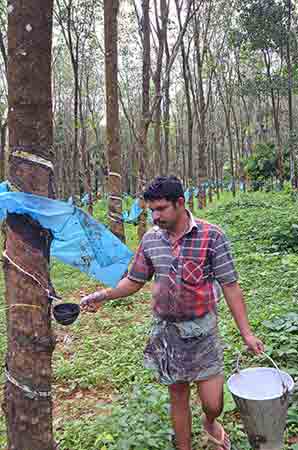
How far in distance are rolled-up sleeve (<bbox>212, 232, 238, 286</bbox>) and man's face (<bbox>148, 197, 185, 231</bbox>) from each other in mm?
264

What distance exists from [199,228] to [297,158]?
16657 mm

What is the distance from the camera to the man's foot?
9.59 ft

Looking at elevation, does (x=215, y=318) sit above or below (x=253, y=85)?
below

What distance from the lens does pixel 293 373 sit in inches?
140

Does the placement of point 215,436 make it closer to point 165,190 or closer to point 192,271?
point 192,271

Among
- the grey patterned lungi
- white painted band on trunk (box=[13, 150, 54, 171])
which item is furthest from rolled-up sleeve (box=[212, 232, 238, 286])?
white painted band on trunk (box=[13, 150, 54, 171])

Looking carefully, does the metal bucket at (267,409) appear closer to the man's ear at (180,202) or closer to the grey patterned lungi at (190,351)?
the grey patterned lungi at (190,351)

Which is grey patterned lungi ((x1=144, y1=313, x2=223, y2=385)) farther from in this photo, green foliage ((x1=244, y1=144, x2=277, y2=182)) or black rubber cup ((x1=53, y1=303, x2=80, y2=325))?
green foliage ((x1=244, y1=144, x2=277, y2=182))

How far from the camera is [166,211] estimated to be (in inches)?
105

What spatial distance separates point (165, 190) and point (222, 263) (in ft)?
1.66

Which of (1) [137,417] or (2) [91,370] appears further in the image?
(2) [91,370]

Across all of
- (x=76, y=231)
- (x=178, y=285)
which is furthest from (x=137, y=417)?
(x=76, y=231)

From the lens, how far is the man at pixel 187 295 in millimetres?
2691

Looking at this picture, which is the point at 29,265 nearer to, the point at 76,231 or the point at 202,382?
the point at 76,231
